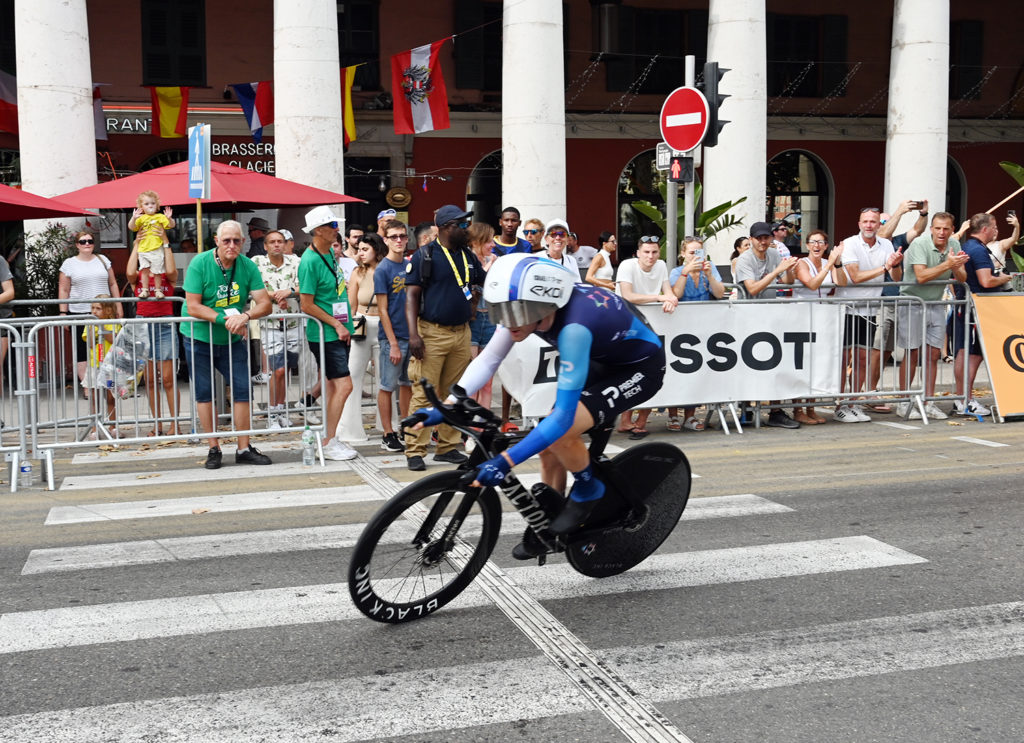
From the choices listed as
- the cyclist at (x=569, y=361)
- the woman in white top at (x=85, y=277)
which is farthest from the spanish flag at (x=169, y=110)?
the cyclist at (x=569, y=361)

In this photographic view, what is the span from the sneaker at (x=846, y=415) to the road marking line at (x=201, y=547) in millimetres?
4544

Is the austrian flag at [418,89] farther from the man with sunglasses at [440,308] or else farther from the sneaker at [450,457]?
the sneaker at [450,457]

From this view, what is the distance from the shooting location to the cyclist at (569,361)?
4816 mm

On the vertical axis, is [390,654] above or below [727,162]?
below

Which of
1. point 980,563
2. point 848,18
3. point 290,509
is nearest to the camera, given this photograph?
point 980,563

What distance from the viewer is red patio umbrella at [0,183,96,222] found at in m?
12.5

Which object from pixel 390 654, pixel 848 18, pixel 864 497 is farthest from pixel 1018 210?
pixel 390 654

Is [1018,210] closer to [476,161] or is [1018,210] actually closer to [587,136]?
[587,136]

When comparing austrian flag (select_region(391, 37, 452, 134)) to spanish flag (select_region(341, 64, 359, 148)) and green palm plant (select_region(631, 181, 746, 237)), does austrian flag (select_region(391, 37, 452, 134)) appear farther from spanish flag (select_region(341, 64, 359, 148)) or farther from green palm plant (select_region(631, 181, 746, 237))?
green palm plant (select_region(631, 181, 746, 237))

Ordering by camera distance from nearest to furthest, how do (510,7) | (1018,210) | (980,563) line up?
(980,563) < (510,7) < (1018,210)

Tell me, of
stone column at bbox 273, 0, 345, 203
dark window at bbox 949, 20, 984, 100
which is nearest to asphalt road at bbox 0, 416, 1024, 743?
stone column at bbox 273, 0, 345, 203

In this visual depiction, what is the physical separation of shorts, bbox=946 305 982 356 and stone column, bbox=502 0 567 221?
7827 mm

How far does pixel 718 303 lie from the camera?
10.8 meters

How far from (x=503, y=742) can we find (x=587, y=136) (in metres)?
23.9
